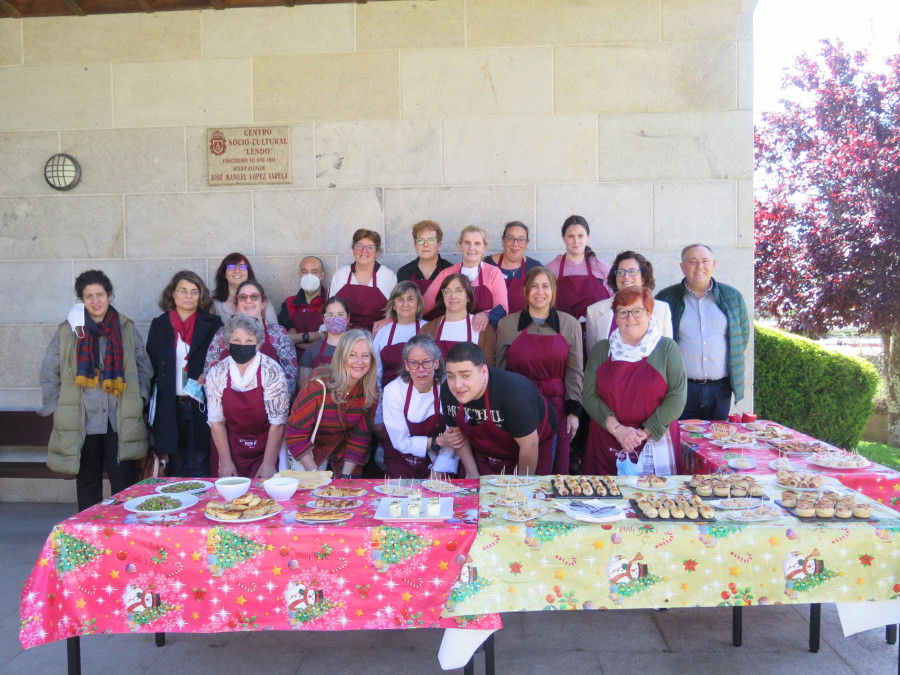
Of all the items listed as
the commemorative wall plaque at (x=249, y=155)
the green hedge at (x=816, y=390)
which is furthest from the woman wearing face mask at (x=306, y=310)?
the green hedge at (x=816, y=390)

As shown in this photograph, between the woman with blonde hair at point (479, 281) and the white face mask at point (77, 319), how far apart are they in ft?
6.88

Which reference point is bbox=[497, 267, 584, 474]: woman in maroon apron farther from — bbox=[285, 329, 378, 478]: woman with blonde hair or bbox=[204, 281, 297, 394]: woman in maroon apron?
bbox=[204, 281, 297, 394]: woman in maroon apron

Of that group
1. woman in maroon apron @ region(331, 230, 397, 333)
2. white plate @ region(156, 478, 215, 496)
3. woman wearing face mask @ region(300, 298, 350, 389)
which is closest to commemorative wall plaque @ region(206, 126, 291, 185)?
woman in maroon apron @ region(331, 230, 397, 333)

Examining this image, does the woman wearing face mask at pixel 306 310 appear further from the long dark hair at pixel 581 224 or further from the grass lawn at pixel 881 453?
the grass lawn at pixel 881 453

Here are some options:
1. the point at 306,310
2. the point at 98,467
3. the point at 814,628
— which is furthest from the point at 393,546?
the point at 98,467

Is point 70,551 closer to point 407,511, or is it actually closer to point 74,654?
point 74,654

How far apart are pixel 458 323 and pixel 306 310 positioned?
134cm

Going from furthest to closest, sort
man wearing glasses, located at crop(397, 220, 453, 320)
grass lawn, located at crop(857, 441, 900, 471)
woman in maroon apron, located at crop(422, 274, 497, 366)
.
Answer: grass lawn, located at crop(857, 441, 900, 471) < man wearing glasses, located at crop(397, 220, 453, 320) < woman in maroon apron, located at crop(422, 274, 497, 366)

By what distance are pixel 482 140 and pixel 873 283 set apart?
4592 millimetres

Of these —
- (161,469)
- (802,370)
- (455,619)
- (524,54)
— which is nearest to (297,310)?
(161,469)

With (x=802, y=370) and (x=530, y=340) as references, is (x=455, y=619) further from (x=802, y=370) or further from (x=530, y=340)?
(x=802, y=370)

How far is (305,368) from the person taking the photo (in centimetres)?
414

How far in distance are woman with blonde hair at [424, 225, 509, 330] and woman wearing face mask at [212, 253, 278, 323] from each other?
1214 mm

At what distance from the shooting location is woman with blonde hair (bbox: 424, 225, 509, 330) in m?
4.43
